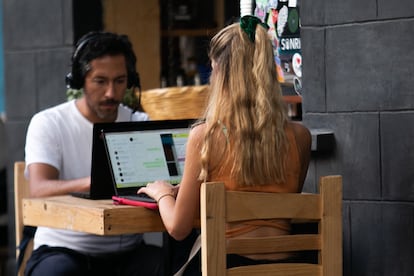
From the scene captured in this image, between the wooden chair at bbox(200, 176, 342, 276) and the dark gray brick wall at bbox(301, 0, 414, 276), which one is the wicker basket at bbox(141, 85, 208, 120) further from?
the wooden chair at bbox(200, 176, 342, 276)

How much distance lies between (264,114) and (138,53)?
10.4 feet

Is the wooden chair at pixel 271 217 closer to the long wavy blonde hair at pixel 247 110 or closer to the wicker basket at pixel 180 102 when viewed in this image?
the long wavy blonde hair at pixel 247 110

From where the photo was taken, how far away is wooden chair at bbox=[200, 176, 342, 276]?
353 cm

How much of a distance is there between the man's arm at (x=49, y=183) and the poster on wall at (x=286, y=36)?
1.13 meters

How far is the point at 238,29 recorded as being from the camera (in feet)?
12.5

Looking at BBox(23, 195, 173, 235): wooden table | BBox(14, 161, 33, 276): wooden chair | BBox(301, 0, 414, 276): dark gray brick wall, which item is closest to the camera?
Result: BBox(23, 195, 173, 235): wooden table

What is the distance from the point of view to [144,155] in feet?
14.4

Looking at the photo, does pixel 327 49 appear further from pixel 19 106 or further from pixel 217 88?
pixel 19 106

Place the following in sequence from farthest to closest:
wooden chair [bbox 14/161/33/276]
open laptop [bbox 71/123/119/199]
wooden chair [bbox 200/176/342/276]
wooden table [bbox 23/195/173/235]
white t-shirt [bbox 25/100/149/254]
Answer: wooden chair [bbox 14/161/33/276] → white t-shirt [bbox 25/100/149/254] → open laptop [bbox 71/123/119/199] → wooden table [bbox 23/195/173/235] → wooden chair [bbox 200/176/342/276]

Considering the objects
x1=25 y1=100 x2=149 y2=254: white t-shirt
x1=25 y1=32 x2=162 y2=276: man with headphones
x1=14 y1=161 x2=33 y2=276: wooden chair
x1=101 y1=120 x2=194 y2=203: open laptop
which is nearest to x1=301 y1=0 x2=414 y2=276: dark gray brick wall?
x1=101 y1=120 x2=194 y2=203: open laptop

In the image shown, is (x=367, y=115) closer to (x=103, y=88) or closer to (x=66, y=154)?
(x=103, y=88)

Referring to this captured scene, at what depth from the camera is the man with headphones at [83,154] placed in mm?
4723

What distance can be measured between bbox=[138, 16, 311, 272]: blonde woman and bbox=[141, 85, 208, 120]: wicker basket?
176cm

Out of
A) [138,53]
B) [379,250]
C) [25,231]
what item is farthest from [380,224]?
[138,53]
